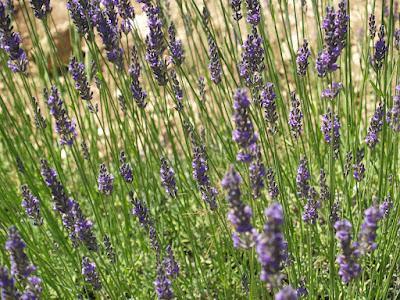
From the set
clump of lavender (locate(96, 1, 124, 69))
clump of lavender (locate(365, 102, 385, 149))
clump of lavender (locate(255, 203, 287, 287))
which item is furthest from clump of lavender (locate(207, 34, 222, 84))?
clump of lavender (locate(255, 203, 287, 287))

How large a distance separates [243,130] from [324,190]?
808mm

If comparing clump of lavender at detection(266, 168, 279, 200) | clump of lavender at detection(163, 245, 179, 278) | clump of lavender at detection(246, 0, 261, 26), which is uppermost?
clump of lavender at detection(246, 0, 261, 26)

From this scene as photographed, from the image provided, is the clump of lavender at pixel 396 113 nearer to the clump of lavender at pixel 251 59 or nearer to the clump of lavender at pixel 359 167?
the clump of lavender at pixel 359 167

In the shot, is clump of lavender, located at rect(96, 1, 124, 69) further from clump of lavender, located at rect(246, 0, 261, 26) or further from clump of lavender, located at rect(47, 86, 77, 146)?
clump of lavender, located at rect(246, 0, 261, 26)

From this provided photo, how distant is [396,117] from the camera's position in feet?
7.80

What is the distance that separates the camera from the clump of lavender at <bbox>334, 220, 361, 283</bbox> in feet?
4.73

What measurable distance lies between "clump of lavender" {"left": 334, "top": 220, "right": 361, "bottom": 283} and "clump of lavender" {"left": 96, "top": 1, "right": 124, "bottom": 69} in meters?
1.26

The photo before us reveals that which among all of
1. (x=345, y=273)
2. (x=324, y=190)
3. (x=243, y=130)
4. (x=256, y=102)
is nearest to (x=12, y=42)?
(x=256, y=102)

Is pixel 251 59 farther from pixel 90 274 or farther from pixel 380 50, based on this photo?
pixel 90 274

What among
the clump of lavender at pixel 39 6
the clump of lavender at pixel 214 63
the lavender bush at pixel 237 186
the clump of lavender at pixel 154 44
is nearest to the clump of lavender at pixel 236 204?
the lavender bush at pixel 237 186

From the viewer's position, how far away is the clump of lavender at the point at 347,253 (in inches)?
56.7

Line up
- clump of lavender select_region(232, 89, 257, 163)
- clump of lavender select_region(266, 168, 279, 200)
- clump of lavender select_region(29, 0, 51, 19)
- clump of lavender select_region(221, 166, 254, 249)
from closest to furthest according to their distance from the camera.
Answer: clump of lavender select_region(221, 166, 254, 249) < clump of lavender select_region(232, 89, 257, 163) < clump of lavender select_region(266, 168, 279, 200) < clump of lavender select_region(29, 0, 51, 19)

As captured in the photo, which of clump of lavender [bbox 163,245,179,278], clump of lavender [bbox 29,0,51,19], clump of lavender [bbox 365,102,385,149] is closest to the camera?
clump of lavender [bbox 163,245,179,278]

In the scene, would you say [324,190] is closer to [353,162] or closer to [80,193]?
[353,162]
